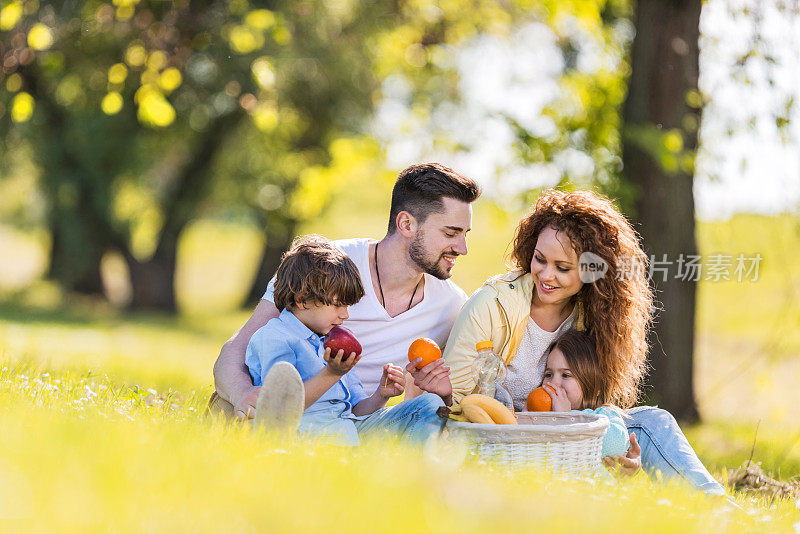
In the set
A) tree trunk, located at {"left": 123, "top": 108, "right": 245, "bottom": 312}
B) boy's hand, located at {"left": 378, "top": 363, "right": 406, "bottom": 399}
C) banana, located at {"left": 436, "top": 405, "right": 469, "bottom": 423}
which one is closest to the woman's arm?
boy's hand, located at {"left": 378, "top": 363, "right": 406, "bottom": 399}

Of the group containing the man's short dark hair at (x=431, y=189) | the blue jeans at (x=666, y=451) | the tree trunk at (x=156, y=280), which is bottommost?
the tree trunk at (x=156, y=280)

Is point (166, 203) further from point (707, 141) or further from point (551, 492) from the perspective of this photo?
point (551, 492)

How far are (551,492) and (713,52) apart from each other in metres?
5.80

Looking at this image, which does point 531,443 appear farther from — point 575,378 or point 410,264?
point 410,264

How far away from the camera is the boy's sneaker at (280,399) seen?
3.14m

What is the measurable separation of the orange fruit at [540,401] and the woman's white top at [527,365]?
0.25 metres

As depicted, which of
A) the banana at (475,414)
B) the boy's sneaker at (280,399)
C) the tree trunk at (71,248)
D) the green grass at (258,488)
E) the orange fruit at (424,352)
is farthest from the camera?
the tree trunk at (71,248)

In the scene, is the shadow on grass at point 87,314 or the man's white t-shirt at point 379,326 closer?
the man's white t-shirt at point 379,326

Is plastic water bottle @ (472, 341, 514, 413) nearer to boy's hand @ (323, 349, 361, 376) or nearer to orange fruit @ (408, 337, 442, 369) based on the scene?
orange fruit @ (408, 337, 442, 369)

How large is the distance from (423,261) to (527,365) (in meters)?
0.79

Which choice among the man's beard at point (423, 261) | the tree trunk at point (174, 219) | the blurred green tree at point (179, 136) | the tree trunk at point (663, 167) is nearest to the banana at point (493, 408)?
the man's beard at point (423, 261)

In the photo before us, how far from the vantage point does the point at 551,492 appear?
3.01 meters

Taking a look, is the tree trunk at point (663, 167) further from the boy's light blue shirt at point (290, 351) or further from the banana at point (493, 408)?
the boy's light blue shirt at point (290, 351)

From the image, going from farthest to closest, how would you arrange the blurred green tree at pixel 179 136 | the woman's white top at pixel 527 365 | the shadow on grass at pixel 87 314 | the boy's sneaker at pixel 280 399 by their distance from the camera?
the shadow on grass at pixel 87 314 < the blurred green tree at pixel 179 136 < the woman's white top at pixel 527 365 < the boy's sneaker at pixel 280 399
